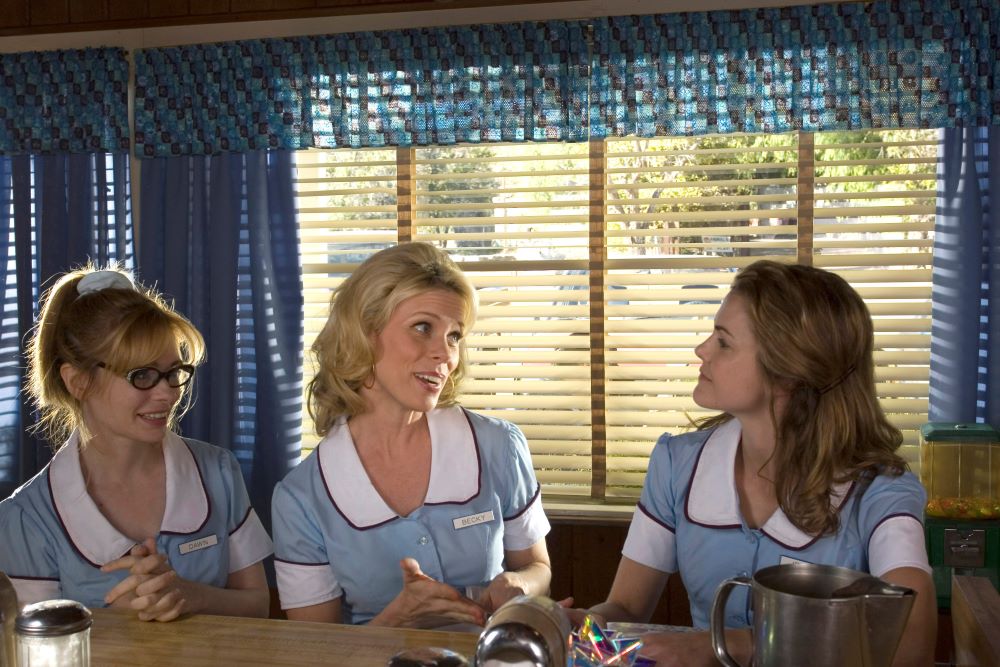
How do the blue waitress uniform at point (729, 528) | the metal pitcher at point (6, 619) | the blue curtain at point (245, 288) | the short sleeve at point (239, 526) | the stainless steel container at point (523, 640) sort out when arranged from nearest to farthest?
the stainless steel container at point (523, 640) < the metal pitcher at point (6, 619) < the blue waitress uniform at point (729, 528) < the short sleeve at point (239, 526) < the blue curtain at point (245, 288)

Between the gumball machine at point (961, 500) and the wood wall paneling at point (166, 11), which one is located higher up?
the wood wall paneling at point (166, 11)

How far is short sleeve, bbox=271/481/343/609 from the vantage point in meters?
2.19

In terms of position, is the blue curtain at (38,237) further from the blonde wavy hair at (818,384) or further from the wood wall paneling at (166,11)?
the blonde wavy hair at (818,384)

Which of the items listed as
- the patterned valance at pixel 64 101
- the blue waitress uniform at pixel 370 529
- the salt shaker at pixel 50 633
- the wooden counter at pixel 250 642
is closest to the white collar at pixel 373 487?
the blue waitress uniform at pixel 370 529

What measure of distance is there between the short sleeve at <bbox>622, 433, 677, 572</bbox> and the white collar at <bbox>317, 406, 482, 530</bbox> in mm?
356

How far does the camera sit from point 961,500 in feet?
11.0

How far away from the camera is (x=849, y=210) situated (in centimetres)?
364

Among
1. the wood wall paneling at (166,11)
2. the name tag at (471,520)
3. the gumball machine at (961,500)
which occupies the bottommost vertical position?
the gumball machine at (961,500)

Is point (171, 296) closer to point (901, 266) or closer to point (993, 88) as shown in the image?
A: point (901, 266)

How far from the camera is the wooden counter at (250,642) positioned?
159 cm

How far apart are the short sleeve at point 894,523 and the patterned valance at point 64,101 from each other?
3165mm

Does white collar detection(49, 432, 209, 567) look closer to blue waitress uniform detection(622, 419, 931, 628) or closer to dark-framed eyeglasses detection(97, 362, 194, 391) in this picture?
dark-framed eyeglasses detection(97, 362, 194, 391)

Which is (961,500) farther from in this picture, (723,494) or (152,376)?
(152,376)

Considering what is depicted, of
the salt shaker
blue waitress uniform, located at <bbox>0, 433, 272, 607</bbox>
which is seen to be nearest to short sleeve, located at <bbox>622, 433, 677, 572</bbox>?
blue waitress uniform, located at <bbox>0, 433, 272, 607</bbox>
